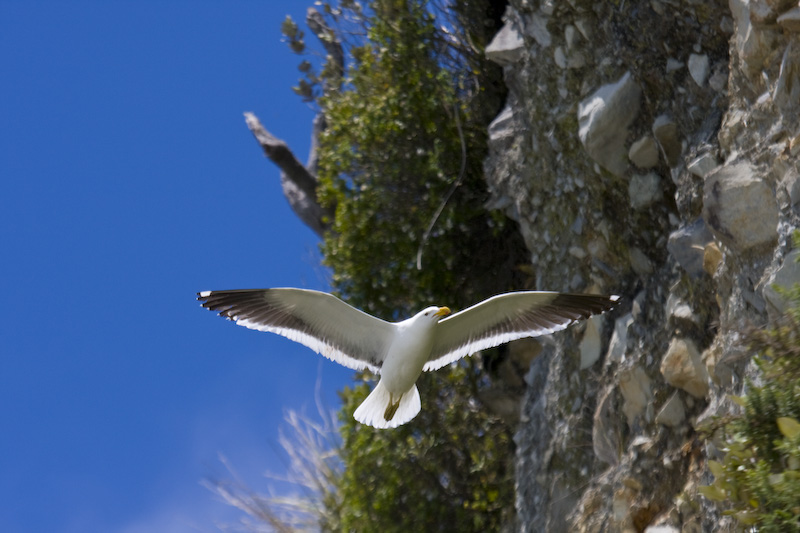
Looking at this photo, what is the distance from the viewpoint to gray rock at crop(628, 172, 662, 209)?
5.95 meters

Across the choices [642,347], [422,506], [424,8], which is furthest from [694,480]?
[424,8]

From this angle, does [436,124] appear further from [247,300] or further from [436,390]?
[247,300]

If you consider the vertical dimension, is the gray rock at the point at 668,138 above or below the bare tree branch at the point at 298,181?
below

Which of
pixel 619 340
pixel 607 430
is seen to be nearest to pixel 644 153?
pixel 619 340

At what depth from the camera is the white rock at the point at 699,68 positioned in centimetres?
552

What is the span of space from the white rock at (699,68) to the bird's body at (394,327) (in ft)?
4.39

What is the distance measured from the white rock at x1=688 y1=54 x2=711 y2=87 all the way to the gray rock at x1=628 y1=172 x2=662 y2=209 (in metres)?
0.65

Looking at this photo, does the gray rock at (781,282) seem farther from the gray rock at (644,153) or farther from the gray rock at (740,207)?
the gray rock at (644,153)

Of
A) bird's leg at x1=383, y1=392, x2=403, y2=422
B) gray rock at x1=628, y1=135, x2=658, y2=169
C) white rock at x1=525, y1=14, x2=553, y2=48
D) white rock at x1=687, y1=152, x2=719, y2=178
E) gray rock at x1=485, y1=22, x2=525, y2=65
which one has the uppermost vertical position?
gray rock at x1=485, y1=22, x2=525, y2=65

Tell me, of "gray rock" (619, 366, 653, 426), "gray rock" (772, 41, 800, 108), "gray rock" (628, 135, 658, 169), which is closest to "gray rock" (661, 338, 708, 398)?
"gray rock" (619, 366, 653, 426)

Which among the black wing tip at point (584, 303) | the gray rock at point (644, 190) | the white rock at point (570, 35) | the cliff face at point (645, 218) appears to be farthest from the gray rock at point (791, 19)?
the white rock at point (570, 35)

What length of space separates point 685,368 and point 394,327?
167 cm

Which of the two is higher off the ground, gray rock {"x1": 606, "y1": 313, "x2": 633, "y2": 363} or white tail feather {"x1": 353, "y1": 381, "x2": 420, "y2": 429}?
gray rock {"x1": 606, "y1": 313, "x2": 633, "y2": 363}

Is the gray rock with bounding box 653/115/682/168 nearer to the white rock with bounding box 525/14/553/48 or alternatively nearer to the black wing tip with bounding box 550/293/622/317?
the black wing tip with bounding box 550/293/622/317
